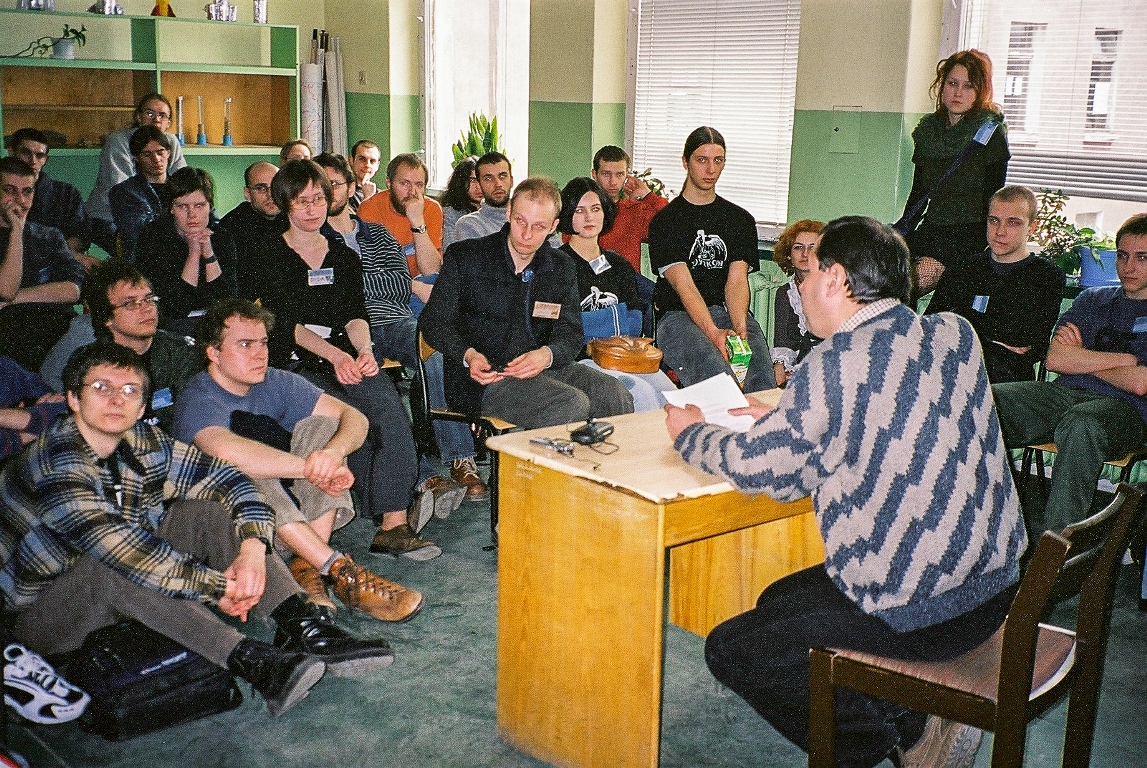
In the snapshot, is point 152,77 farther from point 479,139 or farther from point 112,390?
point 112,390

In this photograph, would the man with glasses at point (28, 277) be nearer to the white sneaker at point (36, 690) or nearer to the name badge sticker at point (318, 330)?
the name badge sticker at point (318, 330)

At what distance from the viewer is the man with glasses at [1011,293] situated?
161 inches

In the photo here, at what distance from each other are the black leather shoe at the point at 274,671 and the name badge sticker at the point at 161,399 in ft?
3.63

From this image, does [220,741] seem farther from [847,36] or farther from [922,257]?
[847,36]

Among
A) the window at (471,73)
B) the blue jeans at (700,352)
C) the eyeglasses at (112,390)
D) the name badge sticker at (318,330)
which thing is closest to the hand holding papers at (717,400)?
the eyeglasses at (112,390)

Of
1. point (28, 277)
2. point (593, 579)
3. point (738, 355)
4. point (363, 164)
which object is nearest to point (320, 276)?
point (28, 277)

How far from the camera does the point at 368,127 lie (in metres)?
8.27

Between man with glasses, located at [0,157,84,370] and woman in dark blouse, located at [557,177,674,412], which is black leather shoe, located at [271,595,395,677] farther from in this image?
man with glasses, located at [0,157,84,370]

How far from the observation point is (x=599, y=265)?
4.49 m

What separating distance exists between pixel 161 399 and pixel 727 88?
13.4 feet

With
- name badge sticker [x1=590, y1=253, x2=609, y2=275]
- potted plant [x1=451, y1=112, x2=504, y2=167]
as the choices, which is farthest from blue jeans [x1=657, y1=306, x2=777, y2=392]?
potted plant [x1=451, y1=112, x2=504, y2=167]

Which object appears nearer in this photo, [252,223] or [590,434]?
[590,434]

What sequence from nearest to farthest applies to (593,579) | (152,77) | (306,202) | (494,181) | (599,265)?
(593,579), (306,202), (599,265), (494,181), (152,77)

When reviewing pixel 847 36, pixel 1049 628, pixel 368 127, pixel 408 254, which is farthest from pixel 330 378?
pixel 368 127
